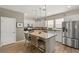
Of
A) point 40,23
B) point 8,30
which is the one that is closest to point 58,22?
point 40,23

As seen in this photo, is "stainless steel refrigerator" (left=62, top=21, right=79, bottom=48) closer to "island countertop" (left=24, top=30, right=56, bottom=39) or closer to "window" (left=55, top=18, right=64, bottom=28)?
"window" (left=55, top=18, right=64, bottom=28)

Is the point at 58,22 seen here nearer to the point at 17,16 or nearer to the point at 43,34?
the point at 43,34

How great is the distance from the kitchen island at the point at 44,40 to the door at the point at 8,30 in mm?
693

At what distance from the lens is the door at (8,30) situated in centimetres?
261

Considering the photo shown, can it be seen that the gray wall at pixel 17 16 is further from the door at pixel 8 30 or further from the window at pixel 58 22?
the window at pixel 58 22

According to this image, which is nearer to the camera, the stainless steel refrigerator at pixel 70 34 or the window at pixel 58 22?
the window at pixel 58 22

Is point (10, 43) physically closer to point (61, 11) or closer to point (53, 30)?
point (53, 30)

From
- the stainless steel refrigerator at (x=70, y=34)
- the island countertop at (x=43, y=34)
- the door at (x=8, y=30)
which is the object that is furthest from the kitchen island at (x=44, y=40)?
the door at (x=8, y=30)

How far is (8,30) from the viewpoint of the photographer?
277 centimetres

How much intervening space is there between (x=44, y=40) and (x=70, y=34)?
1.29 meters

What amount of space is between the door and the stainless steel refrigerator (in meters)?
1.87
